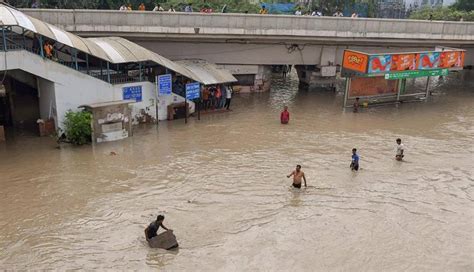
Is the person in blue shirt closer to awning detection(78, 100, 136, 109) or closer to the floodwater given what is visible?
the floodwater

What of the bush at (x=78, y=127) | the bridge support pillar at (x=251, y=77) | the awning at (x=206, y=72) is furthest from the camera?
the bridge support pillar at (x=251, y=77)

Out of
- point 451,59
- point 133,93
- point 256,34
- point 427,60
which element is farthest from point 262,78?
point 451,59

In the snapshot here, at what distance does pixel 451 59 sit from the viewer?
26594 mm

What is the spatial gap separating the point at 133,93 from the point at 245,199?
8.70 metres

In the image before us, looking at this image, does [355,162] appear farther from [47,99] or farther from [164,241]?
[47,99]

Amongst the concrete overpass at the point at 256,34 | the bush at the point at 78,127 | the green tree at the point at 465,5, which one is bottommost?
the bush at the point at 78,127

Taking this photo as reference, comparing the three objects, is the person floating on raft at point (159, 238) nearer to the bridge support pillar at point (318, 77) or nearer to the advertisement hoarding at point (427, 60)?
the advertisement hoarding at point (427, 60)

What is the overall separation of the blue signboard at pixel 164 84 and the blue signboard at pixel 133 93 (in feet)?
2.80

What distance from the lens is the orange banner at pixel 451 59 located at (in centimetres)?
2625

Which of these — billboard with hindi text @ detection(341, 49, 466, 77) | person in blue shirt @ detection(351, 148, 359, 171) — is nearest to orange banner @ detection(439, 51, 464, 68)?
billboard with hindi text @ detection(341, 49, 466, 77)

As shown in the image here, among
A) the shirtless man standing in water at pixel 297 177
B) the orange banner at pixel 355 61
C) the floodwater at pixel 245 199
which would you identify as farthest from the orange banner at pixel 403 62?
the shirtless man standing in water at pixel 297 177

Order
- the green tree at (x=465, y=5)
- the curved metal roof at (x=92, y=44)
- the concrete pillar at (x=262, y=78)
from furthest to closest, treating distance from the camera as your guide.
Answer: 1. the green tree at (x=465, y=5)
2. the concrete pillar at (x=262, y=78)
3. the curved metal roof at (x=92, y=44)

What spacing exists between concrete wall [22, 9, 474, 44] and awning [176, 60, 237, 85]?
143 centimetres

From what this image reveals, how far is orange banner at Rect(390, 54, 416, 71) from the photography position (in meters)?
24.6
